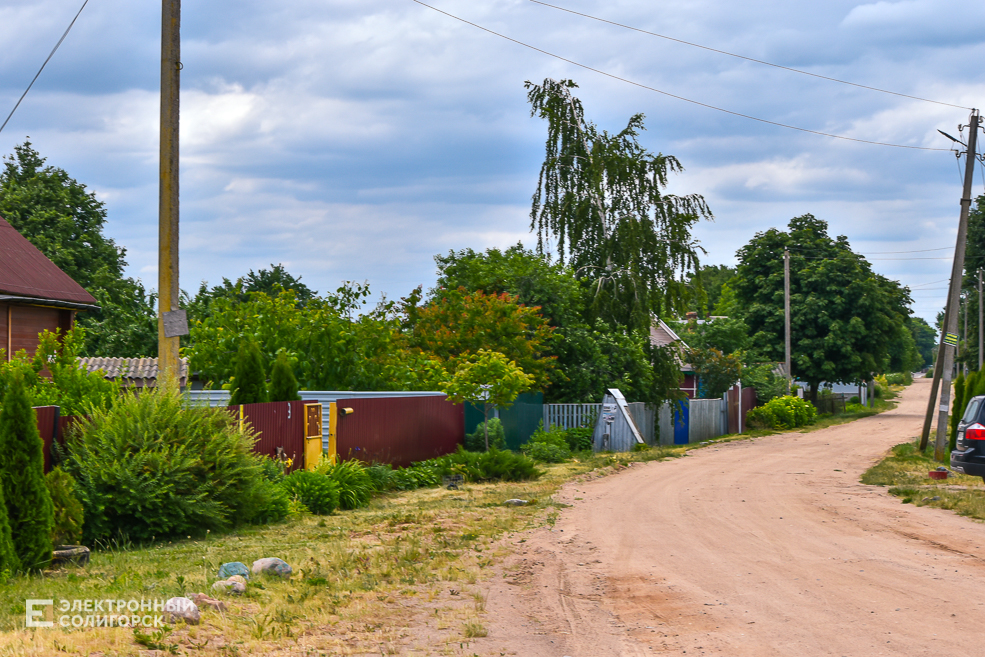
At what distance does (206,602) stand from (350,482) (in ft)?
26.9

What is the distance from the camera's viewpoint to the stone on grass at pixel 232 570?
848cm

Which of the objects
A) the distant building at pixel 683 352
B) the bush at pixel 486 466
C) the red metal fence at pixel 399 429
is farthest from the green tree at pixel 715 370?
the bush at pixel 486 466

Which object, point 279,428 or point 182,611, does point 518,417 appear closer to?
point 279,428

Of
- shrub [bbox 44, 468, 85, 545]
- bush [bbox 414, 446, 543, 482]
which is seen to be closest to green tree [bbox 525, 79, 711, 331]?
bush [bbox 414, 446, 543, 482]

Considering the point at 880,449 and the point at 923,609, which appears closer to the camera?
the point at 923,609

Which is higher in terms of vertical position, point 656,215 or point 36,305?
point 656,215

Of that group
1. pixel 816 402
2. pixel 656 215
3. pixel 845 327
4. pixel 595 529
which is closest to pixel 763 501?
pixel 595 529

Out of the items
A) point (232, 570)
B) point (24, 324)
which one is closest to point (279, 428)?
point (232, 570)

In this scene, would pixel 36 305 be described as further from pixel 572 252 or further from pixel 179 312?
pixel 572 252

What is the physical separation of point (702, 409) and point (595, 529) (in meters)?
24.4

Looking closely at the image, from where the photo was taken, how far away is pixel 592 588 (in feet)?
28.8

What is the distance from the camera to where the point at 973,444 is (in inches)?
612

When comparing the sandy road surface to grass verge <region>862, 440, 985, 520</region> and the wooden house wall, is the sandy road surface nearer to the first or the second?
grass verge <region>862, 440, 985, 520</region>

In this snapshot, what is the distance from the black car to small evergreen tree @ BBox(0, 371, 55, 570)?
14137 millimetres
